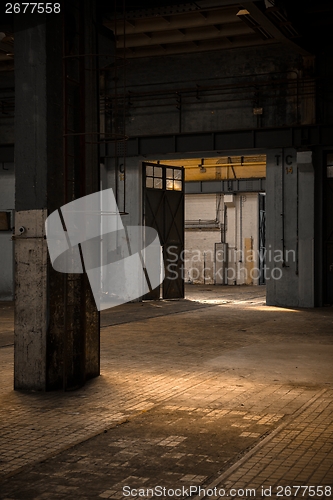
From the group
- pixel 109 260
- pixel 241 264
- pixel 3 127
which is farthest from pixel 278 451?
pixel 241 264

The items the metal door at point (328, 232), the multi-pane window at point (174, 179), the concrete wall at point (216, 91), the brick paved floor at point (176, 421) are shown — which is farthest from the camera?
the multi-pane window at point (174, 179)

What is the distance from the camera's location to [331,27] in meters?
18.8

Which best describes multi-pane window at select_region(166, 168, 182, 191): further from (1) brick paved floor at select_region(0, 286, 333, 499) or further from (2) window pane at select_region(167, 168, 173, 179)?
(1) brick paved floor at select_region(0, 286, 333, 499)

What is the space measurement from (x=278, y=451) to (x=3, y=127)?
2002 cm

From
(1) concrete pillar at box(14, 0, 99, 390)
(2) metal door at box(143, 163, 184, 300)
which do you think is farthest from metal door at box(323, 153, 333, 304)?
(1) concrete pillar at box(14, 0, 99, 390)

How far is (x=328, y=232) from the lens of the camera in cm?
2047

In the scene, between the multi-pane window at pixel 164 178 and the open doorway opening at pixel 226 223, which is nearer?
the multi-pane window at pixel 164 178

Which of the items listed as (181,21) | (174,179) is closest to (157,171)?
(174,179)

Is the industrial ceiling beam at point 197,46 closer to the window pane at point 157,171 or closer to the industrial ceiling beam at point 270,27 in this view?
the industrial ceiling beam at point 270,27

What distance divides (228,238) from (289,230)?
13.7 metres

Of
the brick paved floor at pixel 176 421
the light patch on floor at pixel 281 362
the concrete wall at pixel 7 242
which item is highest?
the concrete wall at pixel 7 242

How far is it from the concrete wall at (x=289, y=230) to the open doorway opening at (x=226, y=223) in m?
11.7

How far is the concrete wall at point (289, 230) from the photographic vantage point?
2030cm

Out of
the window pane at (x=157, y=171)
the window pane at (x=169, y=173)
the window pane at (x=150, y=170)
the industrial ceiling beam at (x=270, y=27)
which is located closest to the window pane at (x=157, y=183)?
the window pane at (x=157, y=171)
